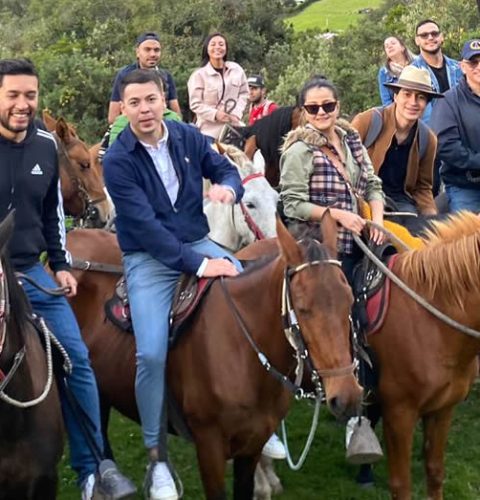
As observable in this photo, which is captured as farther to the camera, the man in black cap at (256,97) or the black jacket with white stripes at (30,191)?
the man in black cap at (256,97)

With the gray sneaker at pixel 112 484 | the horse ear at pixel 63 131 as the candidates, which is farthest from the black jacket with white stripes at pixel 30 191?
the horse ear at pixel 63 131

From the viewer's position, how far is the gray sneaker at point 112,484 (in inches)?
170

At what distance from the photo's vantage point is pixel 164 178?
4676mm

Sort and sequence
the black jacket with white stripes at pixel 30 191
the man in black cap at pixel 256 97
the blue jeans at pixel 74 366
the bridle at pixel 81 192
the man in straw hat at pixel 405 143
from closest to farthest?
the black jacket with white stripes at pixel 30 191 < the blue jeans at pixel 74 366 < the man in straw hat at pixel 405 143 < the bridle at pixel 81 192 < the man in black cap at pixel 256 97

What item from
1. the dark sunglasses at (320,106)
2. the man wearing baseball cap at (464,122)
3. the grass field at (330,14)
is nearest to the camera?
the dark sunglasses at (320,106)

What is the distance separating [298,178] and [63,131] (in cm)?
380

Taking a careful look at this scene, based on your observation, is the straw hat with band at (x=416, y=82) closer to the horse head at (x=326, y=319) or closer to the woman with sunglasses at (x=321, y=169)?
the woman with sunglasses at (x=321, y=169)

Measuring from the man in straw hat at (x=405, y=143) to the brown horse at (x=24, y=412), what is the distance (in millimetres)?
3143

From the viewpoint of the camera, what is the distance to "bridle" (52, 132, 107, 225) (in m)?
8.00

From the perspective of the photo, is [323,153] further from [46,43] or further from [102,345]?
[46,43]

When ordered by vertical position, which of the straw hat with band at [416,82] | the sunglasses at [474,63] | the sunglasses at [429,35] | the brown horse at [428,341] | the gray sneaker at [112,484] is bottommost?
the gray sneaker at [112,484]

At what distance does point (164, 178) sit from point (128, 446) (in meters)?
2.69

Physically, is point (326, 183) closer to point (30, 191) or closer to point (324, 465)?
point (30, 191)

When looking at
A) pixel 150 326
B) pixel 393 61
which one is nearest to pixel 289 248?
pixel 150 326
